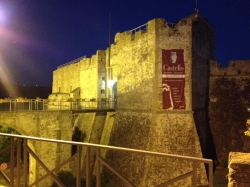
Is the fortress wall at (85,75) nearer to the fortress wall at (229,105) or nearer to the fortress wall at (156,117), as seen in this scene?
the fortress wall at (156,117)

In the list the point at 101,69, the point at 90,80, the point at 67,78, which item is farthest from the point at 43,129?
the point at 67,78

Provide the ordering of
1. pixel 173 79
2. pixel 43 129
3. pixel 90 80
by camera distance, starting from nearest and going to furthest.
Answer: pixel 173 79 → pixel 43 129 → pixel 90 80

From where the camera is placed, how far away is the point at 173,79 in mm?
14422

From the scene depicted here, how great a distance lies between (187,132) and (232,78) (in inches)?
234

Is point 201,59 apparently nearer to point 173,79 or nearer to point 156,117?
point 173,79

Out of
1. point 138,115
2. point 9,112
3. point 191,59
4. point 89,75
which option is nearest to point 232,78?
point 191,59

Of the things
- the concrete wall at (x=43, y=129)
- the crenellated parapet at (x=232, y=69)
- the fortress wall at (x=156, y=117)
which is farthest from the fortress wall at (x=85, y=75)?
the crenellated parapet at (x=232, y=69)

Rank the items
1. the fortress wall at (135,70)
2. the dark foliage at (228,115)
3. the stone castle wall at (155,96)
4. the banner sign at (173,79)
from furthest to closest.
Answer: the dark foliage at (228,115) → the fortress wall at (135,70) → the banner sign at (173,79) → the stone castle wall at (155,96)

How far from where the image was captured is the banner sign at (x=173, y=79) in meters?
14.4

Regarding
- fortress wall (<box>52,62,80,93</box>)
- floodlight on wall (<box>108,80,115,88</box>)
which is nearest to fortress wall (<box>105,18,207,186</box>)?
floodlight on wall (<box>108,80,115,88</box>)

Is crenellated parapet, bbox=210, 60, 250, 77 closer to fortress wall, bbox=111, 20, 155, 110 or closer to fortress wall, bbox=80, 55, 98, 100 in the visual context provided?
fortress wall, bbox=111, 20, 155, 110

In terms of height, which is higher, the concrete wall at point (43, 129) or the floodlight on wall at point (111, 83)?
the floodlight on wall at point (111, 83)

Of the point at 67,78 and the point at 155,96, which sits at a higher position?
A: the point at 67,78

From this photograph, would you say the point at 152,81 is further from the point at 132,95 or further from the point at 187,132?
the point at 187,132
